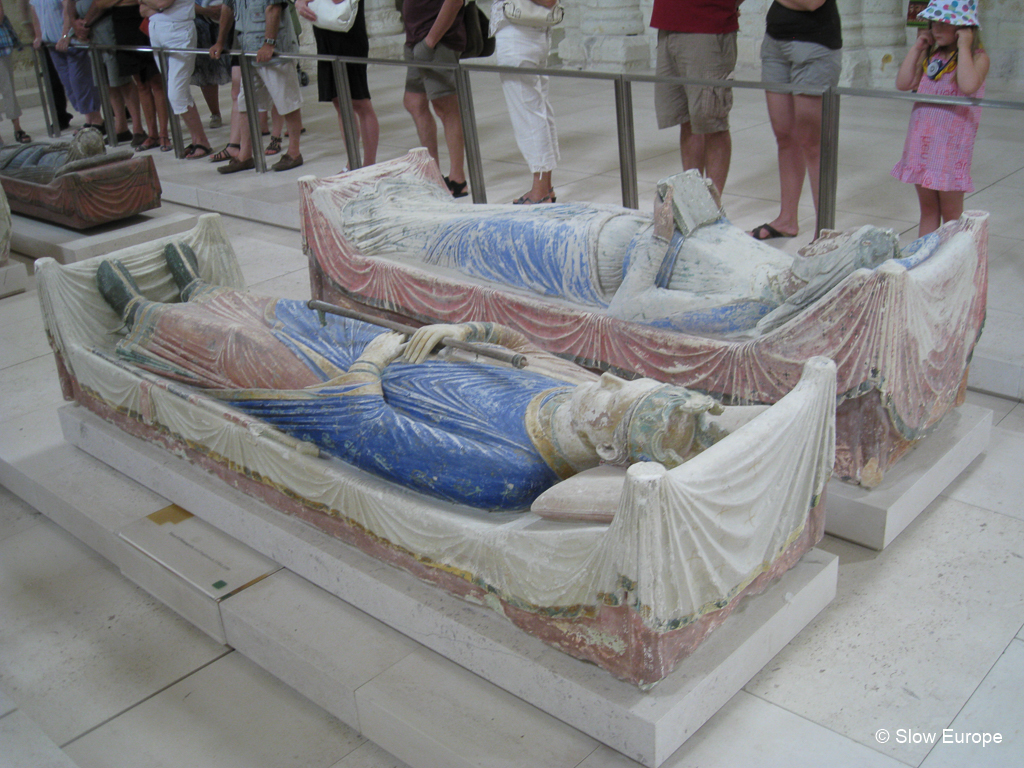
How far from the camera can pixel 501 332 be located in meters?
3.02

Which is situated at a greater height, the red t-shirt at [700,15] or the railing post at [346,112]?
the red t-shirt at [700,15]

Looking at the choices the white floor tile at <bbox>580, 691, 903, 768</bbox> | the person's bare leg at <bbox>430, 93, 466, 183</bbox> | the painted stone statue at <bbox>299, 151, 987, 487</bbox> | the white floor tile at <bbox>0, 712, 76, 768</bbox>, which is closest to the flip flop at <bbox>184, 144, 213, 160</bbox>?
the person's bare leg at <bbox>430, 93, 466, 183</bbox>

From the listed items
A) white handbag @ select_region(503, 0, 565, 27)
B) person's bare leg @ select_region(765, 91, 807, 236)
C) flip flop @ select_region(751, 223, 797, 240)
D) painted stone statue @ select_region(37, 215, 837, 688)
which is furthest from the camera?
white handbag @ select_region(503, 0, 565, 27)

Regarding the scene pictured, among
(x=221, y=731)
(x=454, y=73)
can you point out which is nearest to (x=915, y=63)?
(x=454, y=73)

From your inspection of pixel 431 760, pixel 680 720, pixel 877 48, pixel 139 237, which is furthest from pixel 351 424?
pixel 877 48

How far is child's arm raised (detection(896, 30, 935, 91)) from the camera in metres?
4.04

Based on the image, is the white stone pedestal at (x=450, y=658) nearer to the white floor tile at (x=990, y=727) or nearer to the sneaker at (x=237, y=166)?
the white floor tile at (x=990, y=727)

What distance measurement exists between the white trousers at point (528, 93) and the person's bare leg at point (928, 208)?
2153 millimetres

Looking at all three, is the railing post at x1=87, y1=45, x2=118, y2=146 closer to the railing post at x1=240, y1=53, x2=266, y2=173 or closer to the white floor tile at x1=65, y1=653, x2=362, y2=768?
the railing post at x1=240, y1=53, x2=266, y2=173

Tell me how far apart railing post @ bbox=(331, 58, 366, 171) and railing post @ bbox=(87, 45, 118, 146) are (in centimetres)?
363

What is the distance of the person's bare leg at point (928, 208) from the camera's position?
13.8ft

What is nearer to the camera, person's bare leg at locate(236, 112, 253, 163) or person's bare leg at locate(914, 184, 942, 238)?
person's bare leg at locate(914, 184, 942, 238)

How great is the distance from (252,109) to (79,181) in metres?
1.51

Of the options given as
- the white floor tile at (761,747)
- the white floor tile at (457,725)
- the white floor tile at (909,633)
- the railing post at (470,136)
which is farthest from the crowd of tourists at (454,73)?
the white floor tile at (457,725)
